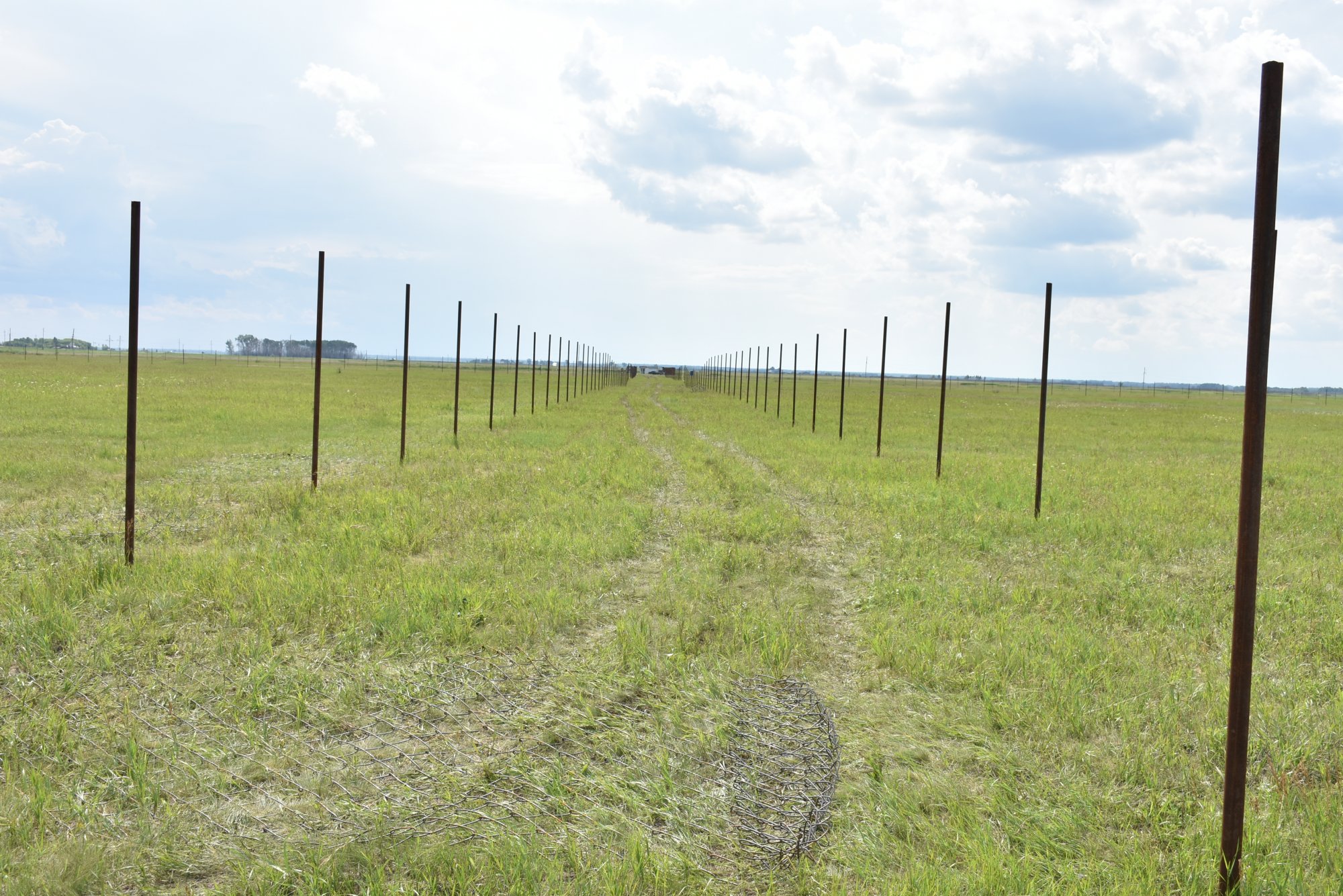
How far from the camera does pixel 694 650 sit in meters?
5.75

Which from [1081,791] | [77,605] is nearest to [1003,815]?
[1081,791]

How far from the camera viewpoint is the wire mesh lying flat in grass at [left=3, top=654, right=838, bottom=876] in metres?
3.52

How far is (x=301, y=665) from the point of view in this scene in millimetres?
5297

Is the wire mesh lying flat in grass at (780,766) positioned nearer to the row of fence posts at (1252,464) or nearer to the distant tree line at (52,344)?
the row of fence posts at (1252,464)

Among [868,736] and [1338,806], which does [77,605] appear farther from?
[1338,806]

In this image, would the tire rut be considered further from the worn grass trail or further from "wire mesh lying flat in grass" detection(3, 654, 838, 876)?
"wire mesh lying flat in grass" detection(3, 654, 838, 876)

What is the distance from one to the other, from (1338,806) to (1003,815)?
1.54 meters

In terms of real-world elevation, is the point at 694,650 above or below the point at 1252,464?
below

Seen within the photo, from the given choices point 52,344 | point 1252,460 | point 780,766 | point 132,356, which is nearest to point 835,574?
point 780,766

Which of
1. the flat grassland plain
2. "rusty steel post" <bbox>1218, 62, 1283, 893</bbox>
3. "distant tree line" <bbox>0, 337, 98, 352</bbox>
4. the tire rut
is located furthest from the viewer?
"distant tree line" <bbox>0, 337, 98, 352</bbox>

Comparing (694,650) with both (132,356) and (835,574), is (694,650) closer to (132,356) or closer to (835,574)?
(835,574)

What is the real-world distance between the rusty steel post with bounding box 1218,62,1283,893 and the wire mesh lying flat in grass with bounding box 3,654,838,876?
1560 mm

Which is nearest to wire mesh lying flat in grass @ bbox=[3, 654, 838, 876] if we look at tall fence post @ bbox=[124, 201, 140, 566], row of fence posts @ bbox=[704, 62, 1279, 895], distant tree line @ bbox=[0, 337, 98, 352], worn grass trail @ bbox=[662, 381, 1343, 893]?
worn grass trail @ bbox=[662, 381, 1343, 893]

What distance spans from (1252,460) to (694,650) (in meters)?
3.63
